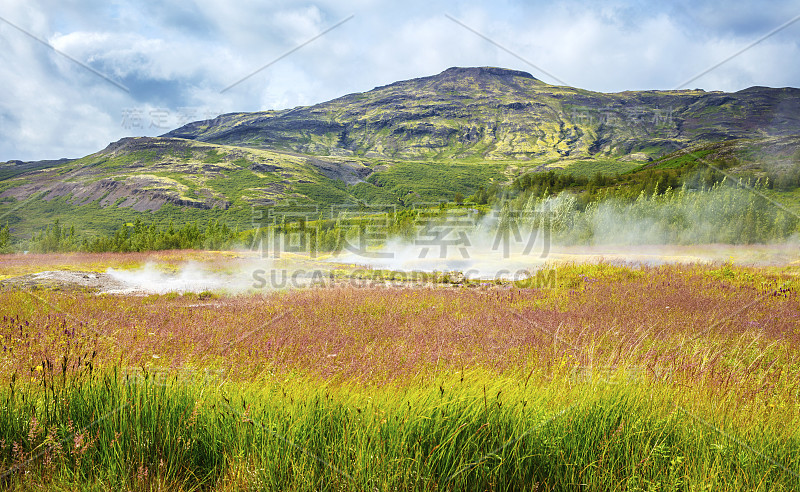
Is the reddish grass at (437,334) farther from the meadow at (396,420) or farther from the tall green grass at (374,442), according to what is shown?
the tall green grass at (374,442)

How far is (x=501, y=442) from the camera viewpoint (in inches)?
101

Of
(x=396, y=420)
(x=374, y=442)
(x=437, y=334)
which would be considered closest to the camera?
(x=374, y=442)

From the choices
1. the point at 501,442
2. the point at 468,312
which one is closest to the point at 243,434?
the point at 501,442

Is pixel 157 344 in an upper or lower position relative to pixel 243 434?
lower

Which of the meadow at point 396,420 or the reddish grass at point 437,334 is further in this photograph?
the reddish grass at point 437,334

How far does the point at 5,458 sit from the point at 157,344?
3.43 metres

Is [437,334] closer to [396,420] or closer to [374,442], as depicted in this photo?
[396,420]

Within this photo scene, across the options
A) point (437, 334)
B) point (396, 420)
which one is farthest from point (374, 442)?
point (437, 334)

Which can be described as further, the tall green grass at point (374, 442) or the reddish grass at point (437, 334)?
the reddish grass at point (437, 334)

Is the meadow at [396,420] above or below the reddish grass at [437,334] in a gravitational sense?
above

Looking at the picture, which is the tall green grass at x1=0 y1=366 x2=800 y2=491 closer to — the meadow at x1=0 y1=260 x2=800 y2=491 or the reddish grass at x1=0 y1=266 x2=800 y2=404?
the meadow at x1=0 y1=260 x2=800 y2=491

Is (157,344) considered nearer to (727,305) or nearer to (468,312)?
(468,312)

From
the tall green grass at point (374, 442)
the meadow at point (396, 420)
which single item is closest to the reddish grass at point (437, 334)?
the meadow at point (396, 420)

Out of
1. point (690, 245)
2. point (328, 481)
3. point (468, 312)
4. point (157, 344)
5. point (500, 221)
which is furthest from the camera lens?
point (500, 221)
